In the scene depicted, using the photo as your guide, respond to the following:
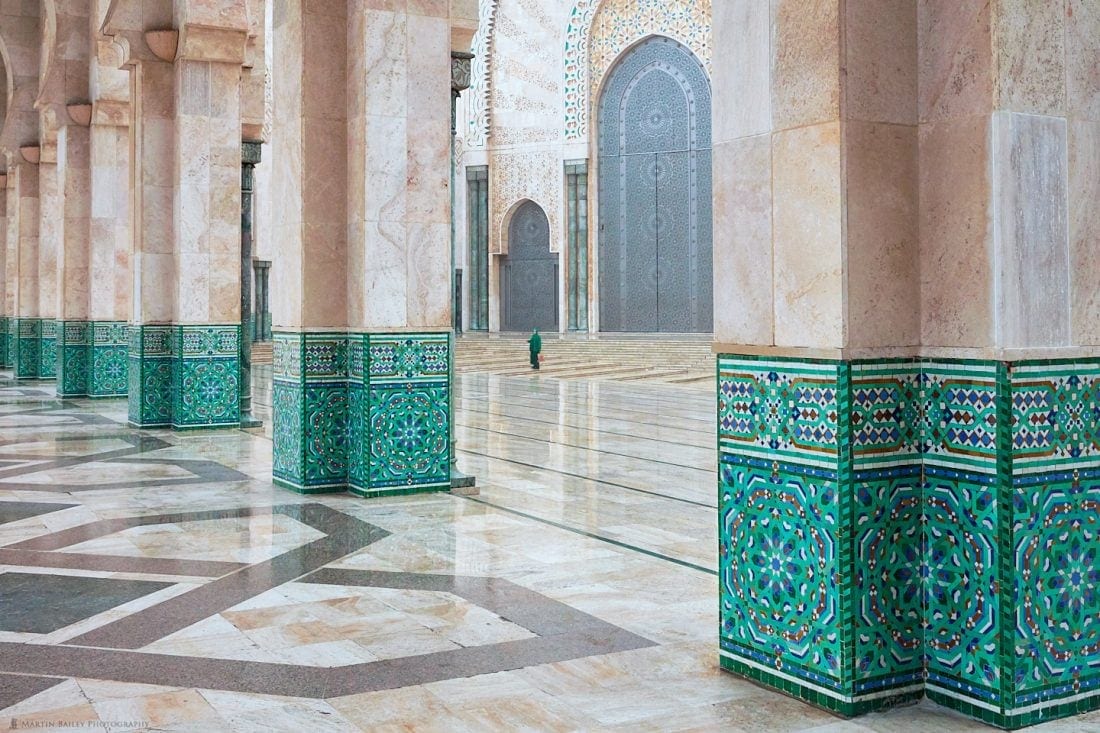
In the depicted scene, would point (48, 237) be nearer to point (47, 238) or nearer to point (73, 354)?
point (47, 238)

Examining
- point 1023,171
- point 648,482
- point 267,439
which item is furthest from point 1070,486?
point 267,439

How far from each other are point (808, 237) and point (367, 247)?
8.44ft

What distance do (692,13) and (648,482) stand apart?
1406 cm

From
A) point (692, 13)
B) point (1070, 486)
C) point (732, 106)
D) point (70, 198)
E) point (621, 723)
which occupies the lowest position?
point (621, 723)

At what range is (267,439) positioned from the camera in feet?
21.2

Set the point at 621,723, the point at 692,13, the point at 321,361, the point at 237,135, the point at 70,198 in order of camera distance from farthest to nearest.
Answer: the point at 692,13 < the point at 70,198 < the point at 237,135 < the point at 321,361 < the point at 621,723

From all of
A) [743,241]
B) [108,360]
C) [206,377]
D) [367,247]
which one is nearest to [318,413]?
[367,247]

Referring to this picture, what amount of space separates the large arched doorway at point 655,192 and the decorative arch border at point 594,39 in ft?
0.71

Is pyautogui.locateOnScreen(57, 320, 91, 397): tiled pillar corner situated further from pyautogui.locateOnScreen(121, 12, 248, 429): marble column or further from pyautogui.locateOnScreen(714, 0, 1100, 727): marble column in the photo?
pyautogui.locateOnScreen(714, 0, 1100, 727): marble column

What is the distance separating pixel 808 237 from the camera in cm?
199

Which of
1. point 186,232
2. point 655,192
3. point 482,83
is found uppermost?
point 482,83

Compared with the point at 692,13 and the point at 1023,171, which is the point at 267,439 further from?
the point at 692,13

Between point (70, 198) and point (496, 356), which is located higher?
point (70, 198)

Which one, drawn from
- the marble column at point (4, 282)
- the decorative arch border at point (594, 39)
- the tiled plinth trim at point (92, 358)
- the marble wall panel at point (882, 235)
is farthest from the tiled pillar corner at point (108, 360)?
the decorative arch border at point (594, 39)
